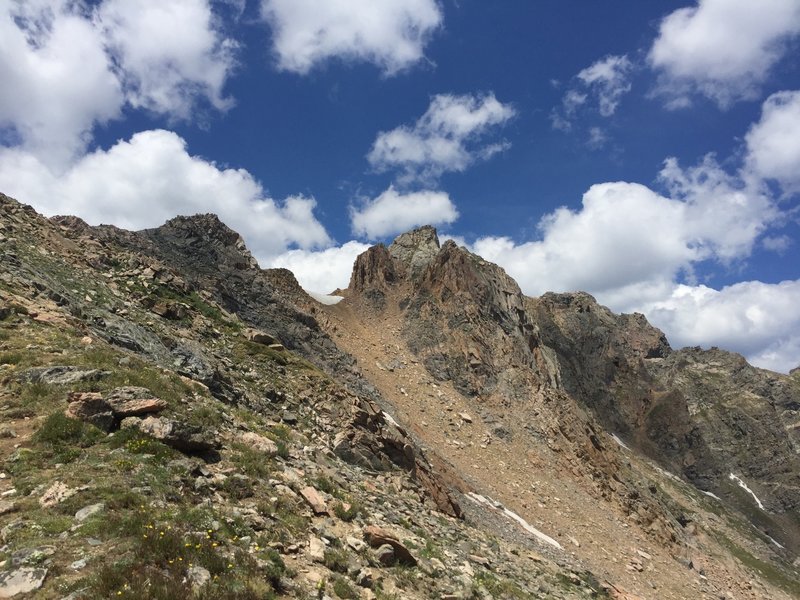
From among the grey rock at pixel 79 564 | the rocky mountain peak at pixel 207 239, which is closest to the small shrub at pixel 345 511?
the grey rock at pixel 79 564

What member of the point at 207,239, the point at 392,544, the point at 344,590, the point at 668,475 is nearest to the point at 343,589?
the point at 344,590

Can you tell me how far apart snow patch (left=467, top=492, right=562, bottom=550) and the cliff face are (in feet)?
1.03

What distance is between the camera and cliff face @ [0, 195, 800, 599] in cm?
1077

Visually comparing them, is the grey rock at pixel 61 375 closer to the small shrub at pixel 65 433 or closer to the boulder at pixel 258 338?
the small shrub at pixel 65 433

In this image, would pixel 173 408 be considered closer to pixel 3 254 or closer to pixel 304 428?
pixel 304 428

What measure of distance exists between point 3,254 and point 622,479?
63520mm

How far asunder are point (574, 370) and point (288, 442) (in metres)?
140

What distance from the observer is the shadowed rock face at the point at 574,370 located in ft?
228

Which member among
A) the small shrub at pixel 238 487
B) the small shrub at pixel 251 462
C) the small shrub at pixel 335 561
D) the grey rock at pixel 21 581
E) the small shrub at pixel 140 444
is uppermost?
the small shrub at pixel 140 444

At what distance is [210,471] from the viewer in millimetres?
14203

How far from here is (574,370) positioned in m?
148

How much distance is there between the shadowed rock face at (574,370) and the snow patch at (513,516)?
22.9 meters

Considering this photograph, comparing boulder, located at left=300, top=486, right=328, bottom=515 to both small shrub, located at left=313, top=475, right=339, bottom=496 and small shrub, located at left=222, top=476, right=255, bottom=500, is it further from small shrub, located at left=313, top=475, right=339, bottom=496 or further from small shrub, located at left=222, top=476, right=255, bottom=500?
small shrub, located at left=222, top=476, right=255, bottom=500

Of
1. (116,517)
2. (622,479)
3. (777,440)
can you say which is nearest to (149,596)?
(116,517)
